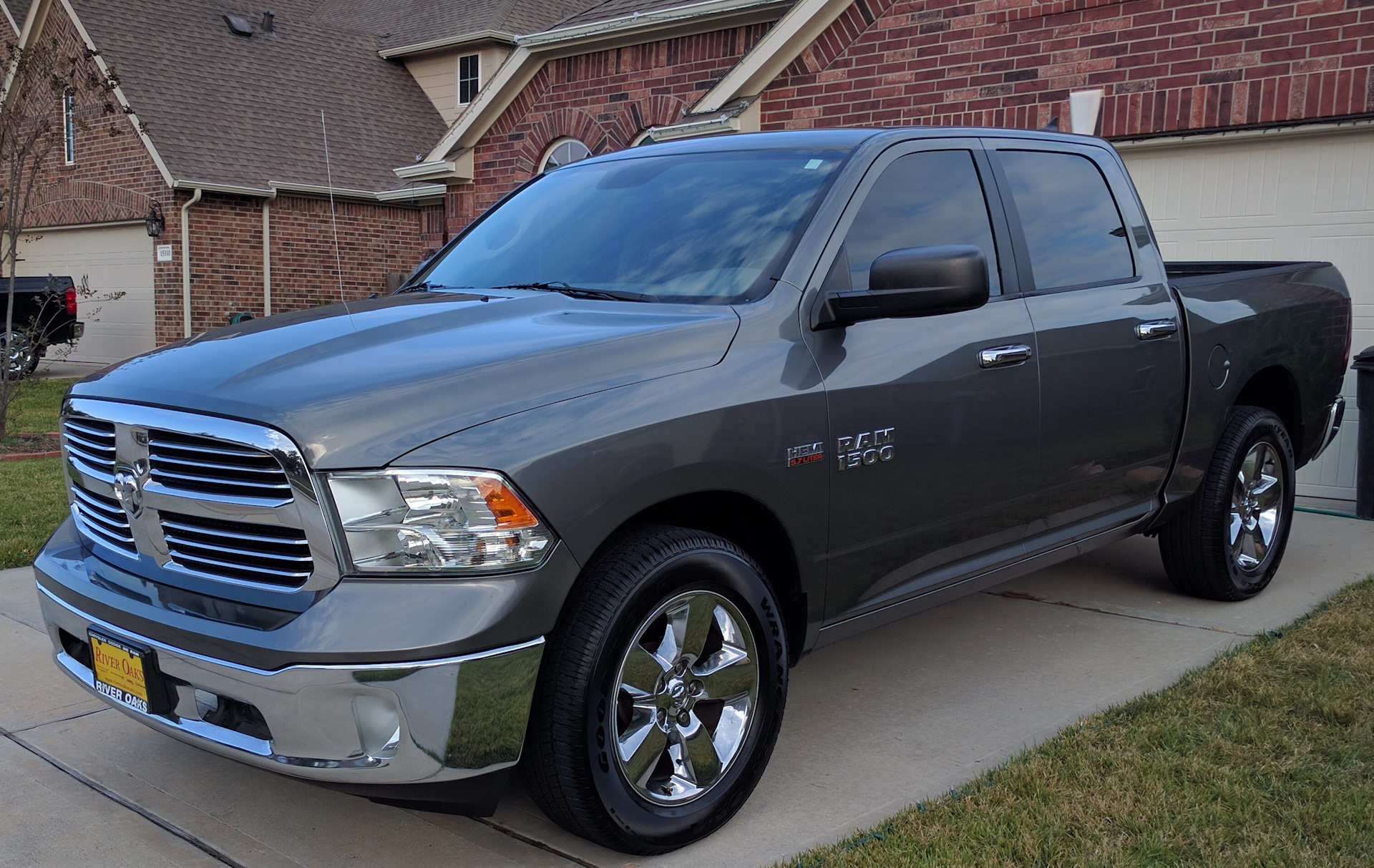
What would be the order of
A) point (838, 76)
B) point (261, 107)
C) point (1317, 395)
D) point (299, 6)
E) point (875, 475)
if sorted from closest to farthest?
point (875, 475)
point (1317, 395)
point (838, 76)
point (261, 107)
point (299, 6)

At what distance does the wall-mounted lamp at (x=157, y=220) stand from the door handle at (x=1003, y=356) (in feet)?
61.0

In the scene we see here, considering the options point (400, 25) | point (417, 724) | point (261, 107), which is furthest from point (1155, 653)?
point (400, 25)

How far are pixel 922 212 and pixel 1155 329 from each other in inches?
52.9

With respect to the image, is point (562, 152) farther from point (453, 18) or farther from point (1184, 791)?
point (1184, 791)

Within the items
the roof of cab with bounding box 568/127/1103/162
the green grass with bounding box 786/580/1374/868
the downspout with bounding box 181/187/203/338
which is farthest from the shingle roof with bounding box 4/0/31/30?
the green grass with bounding box 786/580/1374/868

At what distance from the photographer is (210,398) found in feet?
9.62

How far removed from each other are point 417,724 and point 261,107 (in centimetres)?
2161

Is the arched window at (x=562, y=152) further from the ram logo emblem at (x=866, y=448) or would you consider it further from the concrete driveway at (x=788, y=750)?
the ram logo emblem at (x=866, y=448)

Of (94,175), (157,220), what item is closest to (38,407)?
(157,220)

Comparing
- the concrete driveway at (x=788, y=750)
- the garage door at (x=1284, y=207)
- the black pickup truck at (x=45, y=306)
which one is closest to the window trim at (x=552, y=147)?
the black pickup truck at (x=45, y=306)

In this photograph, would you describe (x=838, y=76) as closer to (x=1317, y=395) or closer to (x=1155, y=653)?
(x=1317, y=395)

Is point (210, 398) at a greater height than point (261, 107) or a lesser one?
lesser

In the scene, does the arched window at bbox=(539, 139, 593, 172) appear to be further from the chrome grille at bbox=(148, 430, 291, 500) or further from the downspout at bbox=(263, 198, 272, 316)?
the chrome grille at bbox=(148, 430, 291, 500)

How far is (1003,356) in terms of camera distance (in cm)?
414
